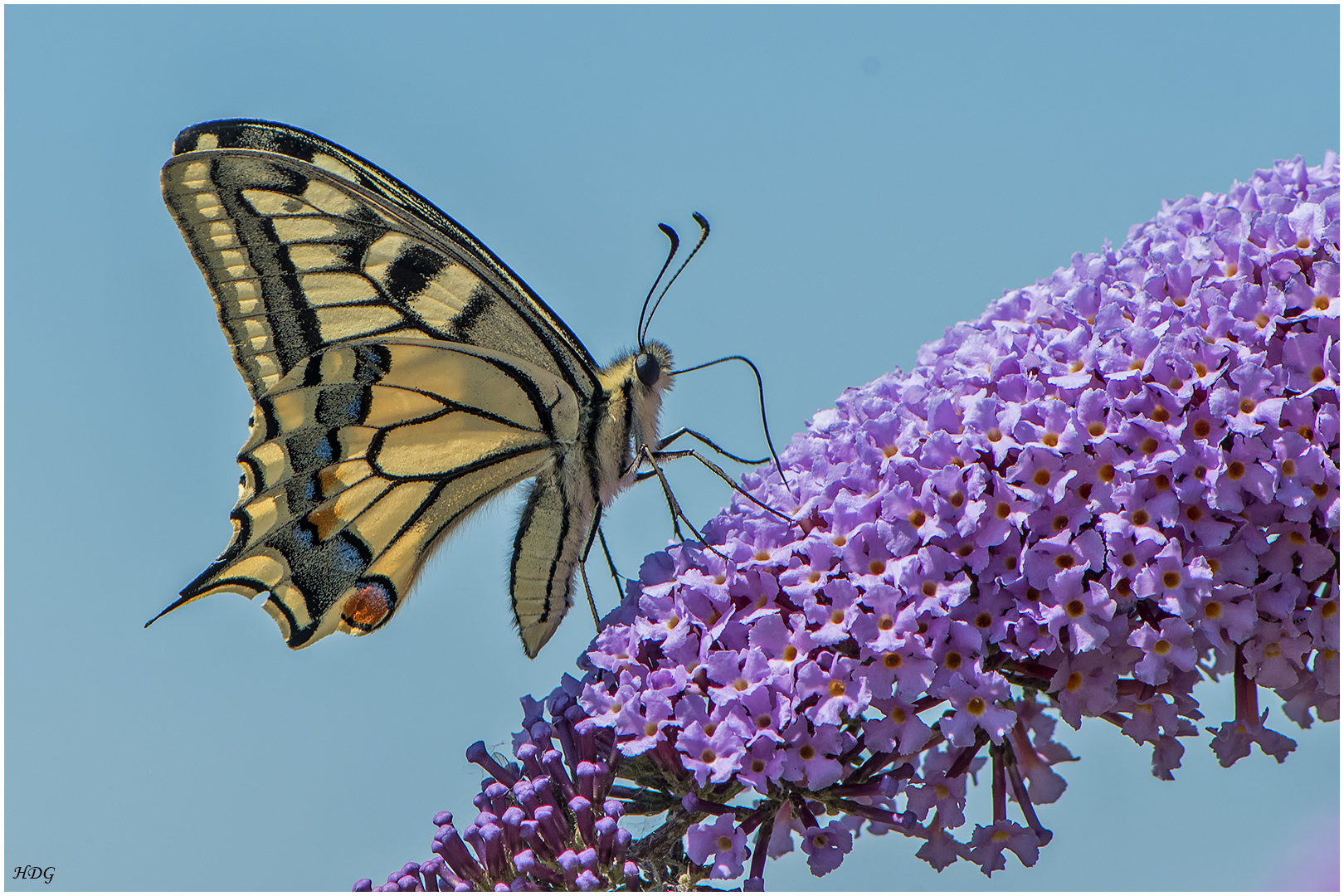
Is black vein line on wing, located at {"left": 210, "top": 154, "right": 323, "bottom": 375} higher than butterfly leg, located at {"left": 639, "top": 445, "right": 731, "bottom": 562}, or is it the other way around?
black vein line on wing, located at {"left": 210, "top": 154, "right": 323, "bottom": 375}

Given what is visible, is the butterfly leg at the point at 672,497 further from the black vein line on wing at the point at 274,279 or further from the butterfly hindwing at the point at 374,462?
the black vein line on wing at the point at 274,279

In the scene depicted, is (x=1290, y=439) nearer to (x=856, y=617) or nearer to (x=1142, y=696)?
(x=1142, y=696)

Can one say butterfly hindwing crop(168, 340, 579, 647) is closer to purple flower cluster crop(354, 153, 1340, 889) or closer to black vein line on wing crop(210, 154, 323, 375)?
black vein line on wing crop(210, 154, 323, 375)

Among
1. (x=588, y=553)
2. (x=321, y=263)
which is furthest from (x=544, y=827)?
(x=321, y=263)

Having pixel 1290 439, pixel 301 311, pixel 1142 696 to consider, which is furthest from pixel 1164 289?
pixel 301 311

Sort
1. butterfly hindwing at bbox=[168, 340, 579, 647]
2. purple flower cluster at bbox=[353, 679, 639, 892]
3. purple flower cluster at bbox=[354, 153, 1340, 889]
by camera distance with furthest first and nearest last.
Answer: butterfly hindwing at bbox=[168, 340, 579, 647] < purple flower cluster at bbox=[353, 679, 639, 892] < purple flower cluster at bbox=[354, 153, 1340, 889]

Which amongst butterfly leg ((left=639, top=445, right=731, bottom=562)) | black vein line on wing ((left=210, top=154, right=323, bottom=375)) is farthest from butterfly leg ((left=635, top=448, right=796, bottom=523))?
black vein line on wing ((left=210, top=154, right=323, bottom=375))

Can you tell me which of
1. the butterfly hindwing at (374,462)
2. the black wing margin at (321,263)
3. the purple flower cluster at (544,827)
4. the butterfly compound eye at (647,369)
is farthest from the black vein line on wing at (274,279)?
the purple flower cluster at (544,827)
